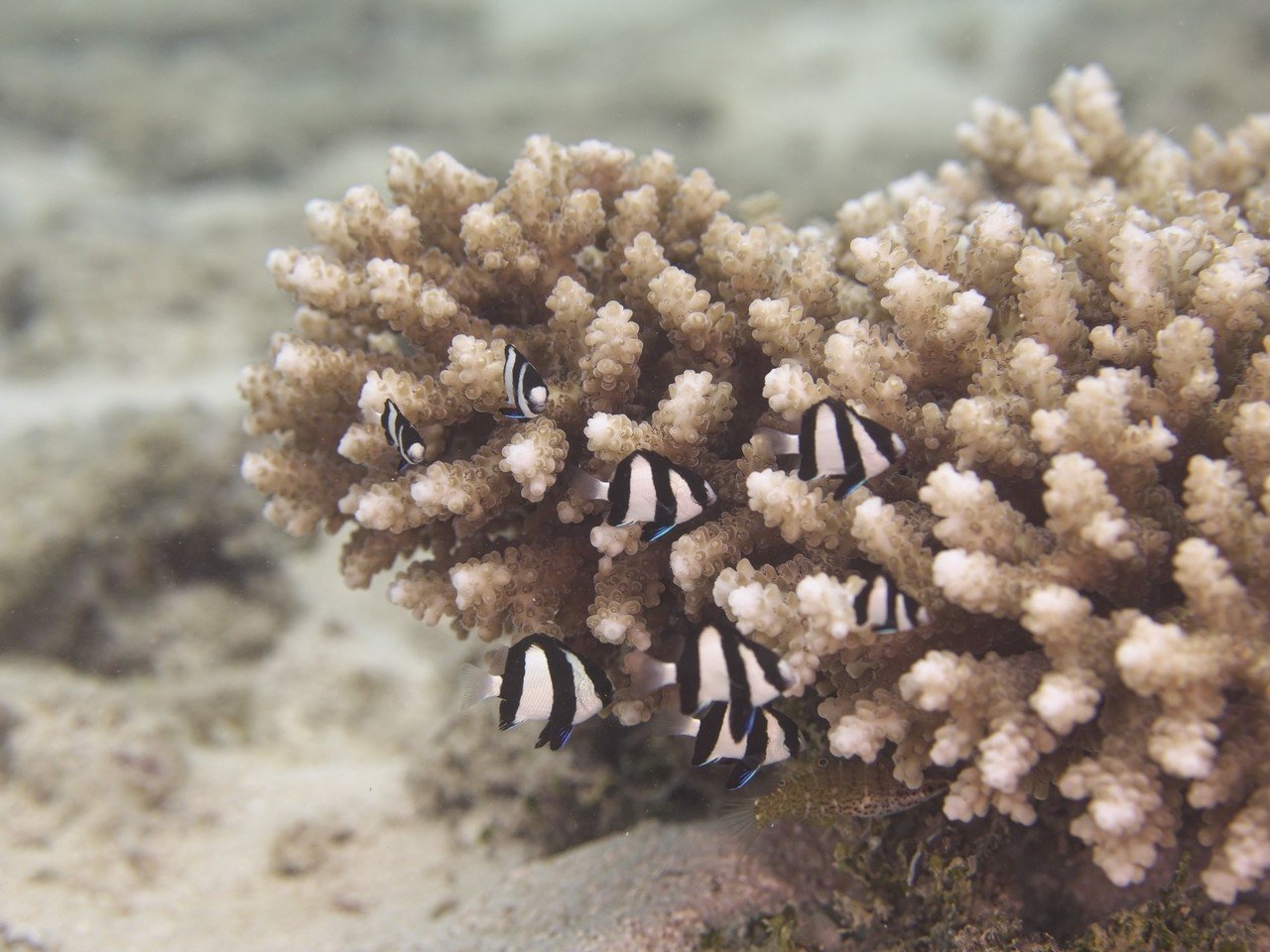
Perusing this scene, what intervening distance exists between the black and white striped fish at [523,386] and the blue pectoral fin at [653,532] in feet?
1.43

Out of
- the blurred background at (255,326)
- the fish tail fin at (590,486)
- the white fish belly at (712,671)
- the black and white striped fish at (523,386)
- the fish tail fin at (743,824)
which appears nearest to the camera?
the white fish belly at (712,671)

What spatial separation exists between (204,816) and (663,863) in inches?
107

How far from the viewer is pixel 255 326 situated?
8.45 m

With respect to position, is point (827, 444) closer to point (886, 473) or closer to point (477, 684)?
point (886, 473)

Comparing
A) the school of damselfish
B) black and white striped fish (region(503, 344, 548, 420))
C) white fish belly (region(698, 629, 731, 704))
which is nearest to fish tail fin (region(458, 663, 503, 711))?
the school of damselfish

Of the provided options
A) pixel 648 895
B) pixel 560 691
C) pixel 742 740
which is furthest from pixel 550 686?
pixel 648 895

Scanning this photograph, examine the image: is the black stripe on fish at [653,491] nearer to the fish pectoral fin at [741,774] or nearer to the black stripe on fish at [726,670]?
the black stripe on fish at [726,670]

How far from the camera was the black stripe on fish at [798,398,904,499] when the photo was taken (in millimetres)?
1858

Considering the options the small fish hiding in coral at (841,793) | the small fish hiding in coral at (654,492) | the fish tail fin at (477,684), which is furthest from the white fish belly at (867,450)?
the fish tail fin at (477,684)

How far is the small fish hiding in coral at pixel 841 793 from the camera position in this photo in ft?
7.35

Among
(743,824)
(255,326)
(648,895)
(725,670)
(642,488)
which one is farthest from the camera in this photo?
(255,326)

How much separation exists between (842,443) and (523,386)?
864 mm

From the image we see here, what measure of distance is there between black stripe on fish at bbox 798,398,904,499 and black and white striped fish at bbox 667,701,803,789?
2.00ft

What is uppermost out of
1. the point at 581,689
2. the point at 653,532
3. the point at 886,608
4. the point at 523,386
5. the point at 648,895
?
the point at 523,386
